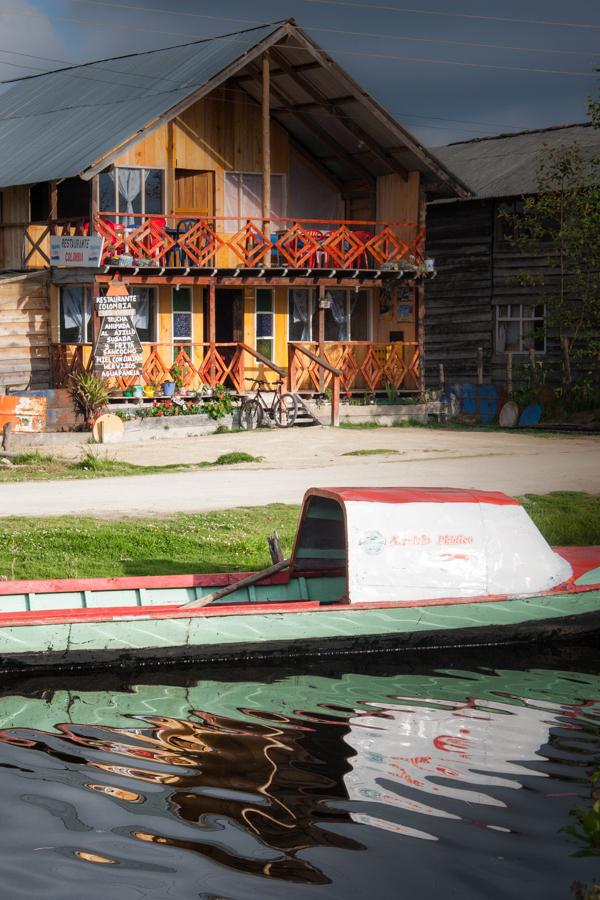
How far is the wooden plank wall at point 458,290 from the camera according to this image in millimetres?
38438

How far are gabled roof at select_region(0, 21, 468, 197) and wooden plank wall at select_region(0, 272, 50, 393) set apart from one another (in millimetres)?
2445

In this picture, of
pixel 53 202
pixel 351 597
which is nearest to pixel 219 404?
pixel 53 202

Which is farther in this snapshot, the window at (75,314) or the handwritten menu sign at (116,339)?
the window at (75,314)

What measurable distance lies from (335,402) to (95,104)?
33.7ft

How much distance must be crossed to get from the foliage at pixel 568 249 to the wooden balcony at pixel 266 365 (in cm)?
406

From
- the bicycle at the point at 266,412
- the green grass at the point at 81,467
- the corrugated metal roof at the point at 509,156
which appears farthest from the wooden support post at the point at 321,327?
the green grass at the point at 81,467

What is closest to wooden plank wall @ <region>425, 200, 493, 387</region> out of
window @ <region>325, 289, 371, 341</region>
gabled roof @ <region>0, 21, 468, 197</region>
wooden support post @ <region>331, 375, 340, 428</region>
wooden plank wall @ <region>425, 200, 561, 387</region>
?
wooden plank wall @ <region>425, 200, 561, 387</region>

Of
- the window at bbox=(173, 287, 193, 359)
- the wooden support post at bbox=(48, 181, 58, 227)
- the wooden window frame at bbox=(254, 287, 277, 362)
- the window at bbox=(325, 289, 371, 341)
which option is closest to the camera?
the wooden support post at bbox=(48, 181, 58, 227)

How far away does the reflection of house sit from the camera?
102 feet

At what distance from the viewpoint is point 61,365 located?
31391mm

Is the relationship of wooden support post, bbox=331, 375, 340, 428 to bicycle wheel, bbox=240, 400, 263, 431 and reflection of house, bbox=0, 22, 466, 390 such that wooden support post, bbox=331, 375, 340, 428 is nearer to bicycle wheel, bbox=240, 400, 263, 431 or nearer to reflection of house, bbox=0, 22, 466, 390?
reflection of house, bbox=0, 22, 466, 390

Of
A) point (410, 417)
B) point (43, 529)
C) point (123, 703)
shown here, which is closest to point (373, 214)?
point (410, 417)

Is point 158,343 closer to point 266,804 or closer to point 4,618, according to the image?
point 4,618

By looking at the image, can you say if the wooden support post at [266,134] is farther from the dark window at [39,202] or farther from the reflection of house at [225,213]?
the dark window at [39,202]
